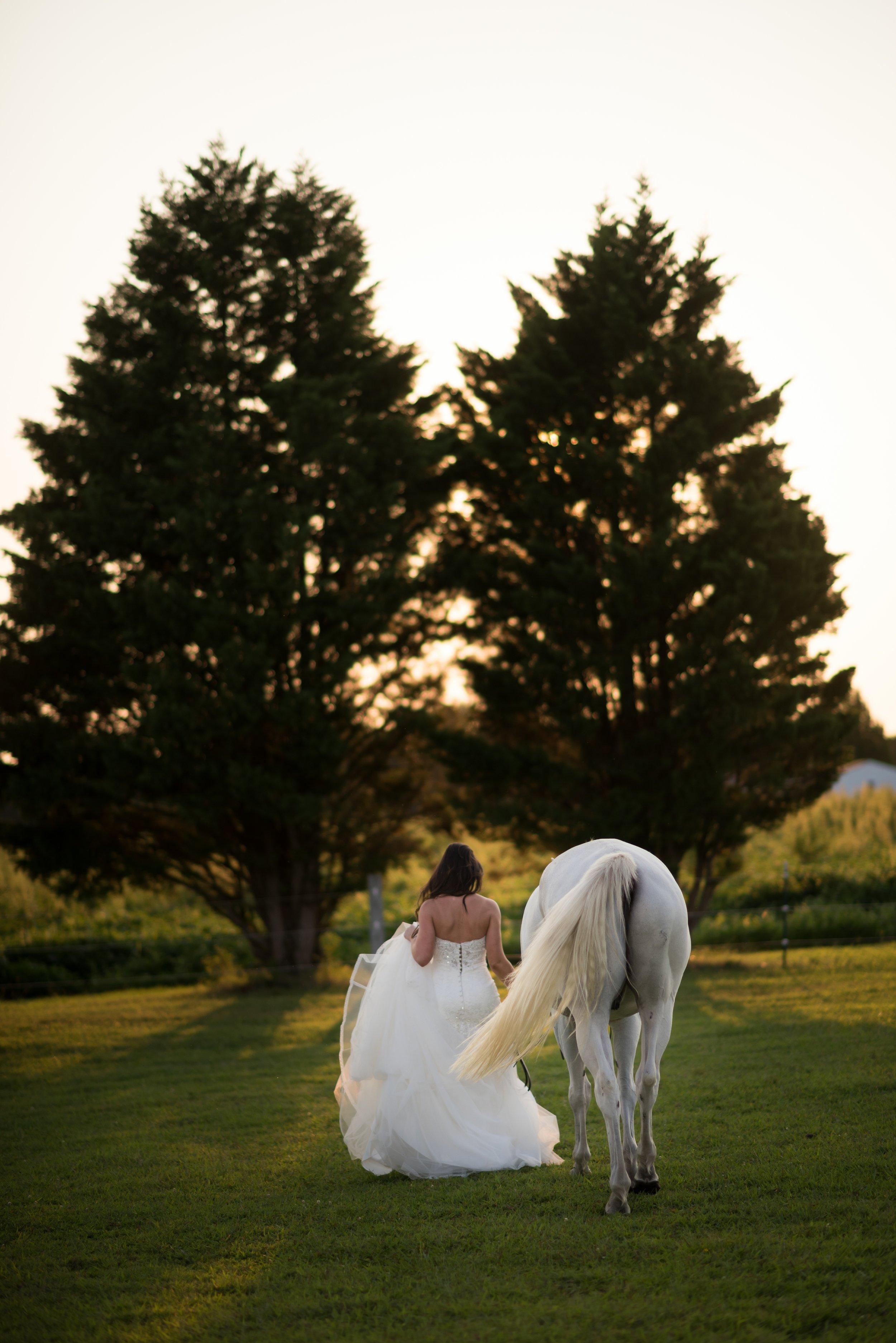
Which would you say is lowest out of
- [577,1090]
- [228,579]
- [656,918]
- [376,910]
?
[577,1090]

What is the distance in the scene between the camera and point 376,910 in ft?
45.0

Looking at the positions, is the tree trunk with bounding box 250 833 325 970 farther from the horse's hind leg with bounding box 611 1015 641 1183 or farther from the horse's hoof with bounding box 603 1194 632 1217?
the horse's hoof with bounding box 603 1194 632 1217

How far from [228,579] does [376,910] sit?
16.0 ft

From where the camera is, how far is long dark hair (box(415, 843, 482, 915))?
5.93m

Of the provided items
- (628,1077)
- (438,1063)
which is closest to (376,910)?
(438,1063)

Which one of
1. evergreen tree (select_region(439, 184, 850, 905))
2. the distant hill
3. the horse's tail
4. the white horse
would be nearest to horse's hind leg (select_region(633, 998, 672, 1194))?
the white horse

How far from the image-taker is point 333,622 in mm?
14492

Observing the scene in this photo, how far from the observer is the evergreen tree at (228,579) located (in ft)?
45.1

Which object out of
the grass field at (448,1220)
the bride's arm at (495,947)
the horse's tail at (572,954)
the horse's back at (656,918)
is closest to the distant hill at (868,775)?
the grass field at (448,1220)

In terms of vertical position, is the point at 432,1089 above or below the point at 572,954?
below

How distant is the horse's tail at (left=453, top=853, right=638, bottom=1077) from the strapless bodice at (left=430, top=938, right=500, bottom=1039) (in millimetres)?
726

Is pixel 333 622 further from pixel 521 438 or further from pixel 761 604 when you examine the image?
pixel 761 604

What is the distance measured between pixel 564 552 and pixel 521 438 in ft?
5.84

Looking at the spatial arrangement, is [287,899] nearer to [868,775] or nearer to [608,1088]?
[608,1088]
